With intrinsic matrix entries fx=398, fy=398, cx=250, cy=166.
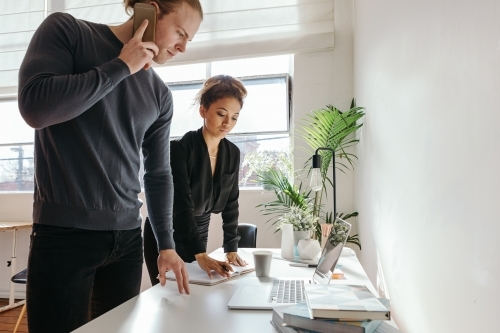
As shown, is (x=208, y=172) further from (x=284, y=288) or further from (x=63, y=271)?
(x=63, y=271)

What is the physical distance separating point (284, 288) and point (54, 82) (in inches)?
32.5

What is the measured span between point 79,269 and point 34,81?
465mm

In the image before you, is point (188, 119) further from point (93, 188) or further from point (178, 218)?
point (93, 188)

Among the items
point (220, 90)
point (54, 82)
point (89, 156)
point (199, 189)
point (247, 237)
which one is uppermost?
point (220, 90)

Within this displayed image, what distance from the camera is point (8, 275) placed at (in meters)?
3.97

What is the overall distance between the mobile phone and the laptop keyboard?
2.59ft

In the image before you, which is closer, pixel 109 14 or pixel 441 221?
pixel 441 221

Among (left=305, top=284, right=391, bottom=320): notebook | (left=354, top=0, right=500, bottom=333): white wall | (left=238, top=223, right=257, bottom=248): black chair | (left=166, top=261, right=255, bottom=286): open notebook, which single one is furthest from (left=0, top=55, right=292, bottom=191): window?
(left=305, top=284, right=391, bottom=320): notebook

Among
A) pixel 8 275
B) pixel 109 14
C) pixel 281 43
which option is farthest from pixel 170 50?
pixel 8 275

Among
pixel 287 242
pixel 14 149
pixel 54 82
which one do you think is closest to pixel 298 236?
pixel 287 242

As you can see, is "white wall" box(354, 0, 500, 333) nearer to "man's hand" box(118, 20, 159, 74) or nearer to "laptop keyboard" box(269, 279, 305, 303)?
"laptop keyboard" box(269, 279, 305, 303)

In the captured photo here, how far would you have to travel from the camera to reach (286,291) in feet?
3.76

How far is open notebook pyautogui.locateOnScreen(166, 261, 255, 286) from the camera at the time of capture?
1.26m

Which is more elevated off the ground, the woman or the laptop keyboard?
the woman
